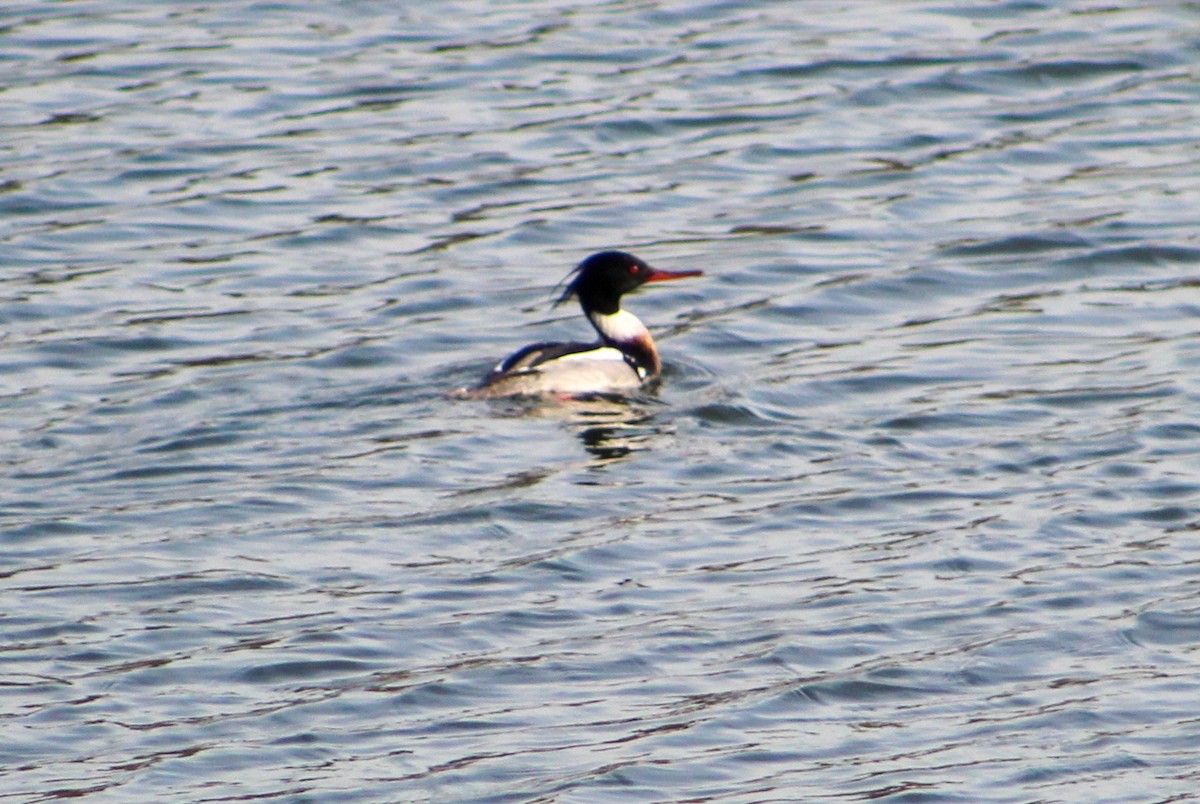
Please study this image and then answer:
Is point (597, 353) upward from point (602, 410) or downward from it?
upward

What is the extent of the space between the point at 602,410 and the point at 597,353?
0.43 metres

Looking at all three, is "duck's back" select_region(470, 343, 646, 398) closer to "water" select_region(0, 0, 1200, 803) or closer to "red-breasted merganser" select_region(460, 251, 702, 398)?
"red-breasted merganser" select_region(460, 251, 702, 398)

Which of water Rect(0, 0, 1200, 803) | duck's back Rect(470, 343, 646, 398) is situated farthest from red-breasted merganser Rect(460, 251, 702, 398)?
water Rect(0, 0, 1200, 803)

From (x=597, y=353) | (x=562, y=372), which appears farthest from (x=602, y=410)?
(x=597, y=353)

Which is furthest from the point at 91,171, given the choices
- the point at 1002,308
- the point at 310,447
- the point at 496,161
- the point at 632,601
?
the point at 632,601

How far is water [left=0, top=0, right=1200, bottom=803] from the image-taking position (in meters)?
8.02

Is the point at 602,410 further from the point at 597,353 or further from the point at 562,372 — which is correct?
the point at 597,353

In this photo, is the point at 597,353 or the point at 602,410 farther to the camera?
the point at 597,353

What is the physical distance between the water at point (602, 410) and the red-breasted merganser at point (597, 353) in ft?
0.63

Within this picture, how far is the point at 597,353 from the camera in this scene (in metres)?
13.2

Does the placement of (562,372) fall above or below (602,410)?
above

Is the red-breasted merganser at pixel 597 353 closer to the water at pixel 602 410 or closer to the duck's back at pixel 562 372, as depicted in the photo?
the duck's back at pixel 562 372

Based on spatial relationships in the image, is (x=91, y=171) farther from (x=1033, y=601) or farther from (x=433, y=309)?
(x=1033, y=601)

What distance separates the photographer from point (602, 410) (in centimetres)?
1294
